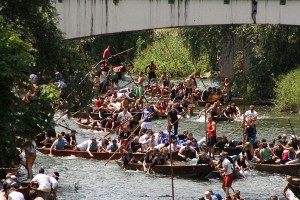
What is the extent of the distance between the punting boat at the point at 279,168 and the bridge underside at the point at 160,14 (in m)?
6.15

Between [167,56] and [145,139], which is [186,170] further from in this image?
[167,56]

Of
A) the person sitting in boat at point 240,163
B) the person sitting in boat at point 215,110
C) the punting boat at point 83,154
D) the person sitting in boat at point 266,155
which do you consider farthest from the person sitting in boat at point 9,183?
the person sitting in boat at point 215,110

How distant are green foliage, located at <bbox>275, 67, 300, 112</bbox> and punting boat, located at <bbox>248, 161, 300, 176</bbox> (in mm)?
12877

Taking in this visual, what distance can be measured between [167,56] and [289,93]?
59.2 feet

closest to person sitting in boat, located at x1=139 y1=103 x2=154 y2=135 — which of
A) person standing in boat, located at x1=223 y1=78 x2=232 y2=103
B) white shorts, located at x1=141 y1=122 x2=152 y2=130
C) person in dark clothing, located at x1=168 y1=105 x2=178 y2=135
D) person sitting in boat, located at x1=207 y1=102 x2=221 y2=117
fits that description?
white shorts, located at x1=141 y1=122 x2=152 y2=130

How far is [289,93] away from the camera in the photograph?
4653 centimetres

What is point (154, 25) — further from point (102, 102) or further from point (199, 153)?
point (102, 102)

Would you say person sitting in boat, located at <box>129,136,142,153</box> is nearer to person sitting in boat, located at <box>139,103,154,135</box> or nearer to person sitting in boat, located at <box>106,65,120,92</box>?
person sitting in boat, located at <box>139,103,154,135</box>

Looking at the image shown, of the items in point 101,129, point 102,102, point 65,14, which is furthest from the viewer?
point 102,102

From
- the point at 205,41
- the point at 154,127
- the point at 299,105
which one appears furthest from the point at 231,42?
the point at 154,127

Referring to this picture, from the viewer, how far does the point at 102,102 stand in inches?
1805

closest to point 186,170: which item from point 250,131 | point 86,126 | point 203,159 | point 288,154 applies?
point 203,159

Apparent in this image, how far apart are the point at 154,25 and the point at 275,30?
487 inches

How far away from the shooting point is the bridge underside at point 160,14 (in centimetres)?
3331
